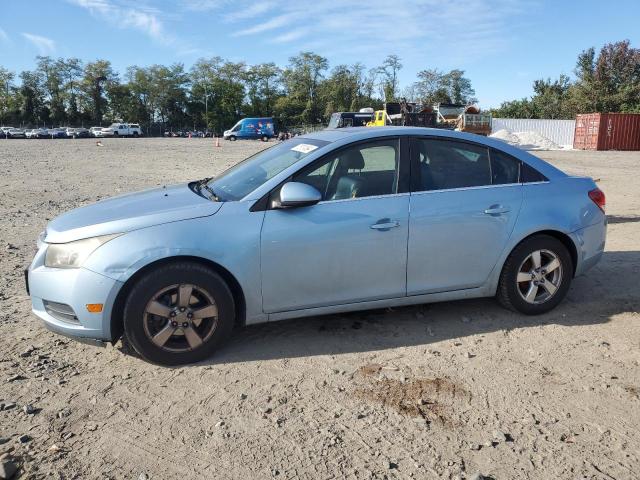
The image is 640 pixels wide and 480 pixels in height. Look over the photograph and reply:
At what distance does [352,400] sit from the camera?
328 centimetres

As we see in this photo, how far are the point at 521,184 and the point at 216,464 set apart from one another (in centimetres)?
330

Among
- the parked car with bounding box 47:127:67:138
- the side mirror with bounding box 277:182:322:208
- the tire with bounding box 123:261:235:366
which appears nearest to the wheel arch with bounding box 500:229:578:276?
the side mirror with bounding box 277:182:322:208

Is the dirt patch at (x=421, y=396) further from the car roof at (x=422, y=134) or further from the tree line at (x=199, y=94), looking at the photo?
the tree line at (x=199, y=94)

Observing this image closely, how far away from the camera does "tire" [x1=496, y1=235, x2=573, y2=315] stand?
14.6ft

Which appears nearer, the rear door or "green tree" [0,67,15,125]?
the rear door

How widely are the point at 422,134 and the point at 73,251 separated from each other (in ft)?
9.20

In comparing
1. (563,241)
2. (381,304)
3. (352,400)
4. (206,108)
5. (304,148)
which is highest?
(206,108)

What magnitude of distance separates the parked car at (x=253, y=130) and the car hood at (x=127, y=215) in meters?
55.6

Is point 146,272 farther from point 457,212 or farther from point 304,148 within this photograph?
point 457,212

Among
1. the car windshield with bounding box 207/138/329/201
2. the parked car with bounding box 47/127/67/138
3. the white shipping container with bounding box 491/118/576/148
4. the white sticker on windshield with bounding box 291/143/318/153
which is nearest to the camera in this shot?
the car windshield with bounding box 207/138/329/201

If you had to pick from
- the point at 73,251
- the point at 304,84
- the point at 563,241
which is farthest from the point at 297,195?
the point at 304,84

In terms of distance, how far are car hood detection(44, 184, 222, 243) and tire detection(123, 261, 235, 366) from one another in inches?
14.3

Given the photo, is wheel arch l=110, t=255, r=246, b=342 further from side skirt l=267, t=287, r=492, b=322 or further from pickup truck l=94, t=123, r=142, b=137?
pickup truck l=94, t=123, r=142, b=137

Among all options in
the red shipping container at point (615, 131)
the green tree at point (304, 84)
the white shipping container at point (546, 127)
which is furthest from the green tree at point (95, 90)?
the red shipping container at point (615, 131)
